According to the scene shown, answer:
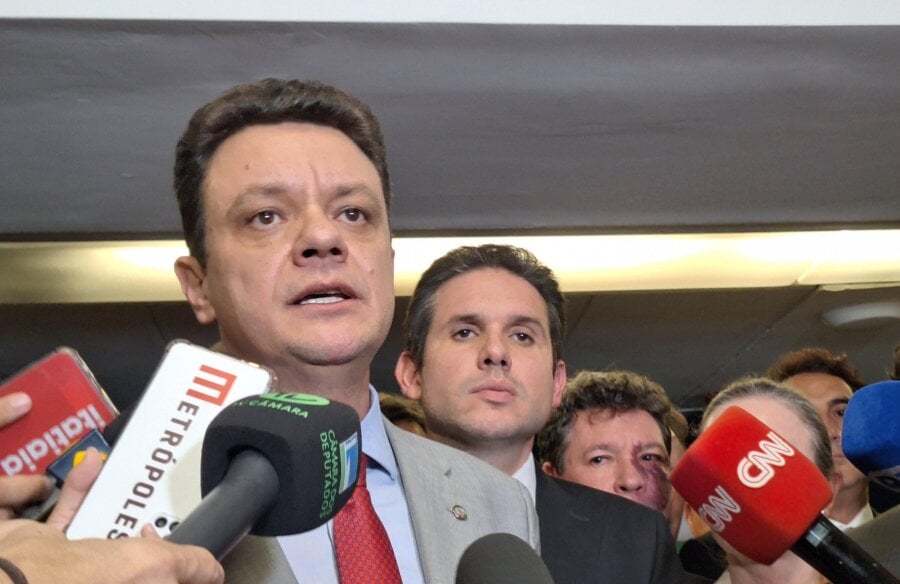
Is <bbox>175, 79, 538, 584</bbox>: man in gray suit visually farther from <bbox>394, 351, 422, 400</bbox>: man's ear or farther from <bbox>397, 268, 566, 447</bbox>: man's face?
<bbox>394, 351, 422, 400</bbox>: man's ear

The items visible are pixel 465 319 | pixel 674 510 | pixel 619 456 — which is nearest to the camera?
pixel 465 319

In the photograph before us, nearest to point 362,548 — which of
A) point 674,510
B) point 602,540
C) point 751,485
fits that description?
point 751,485

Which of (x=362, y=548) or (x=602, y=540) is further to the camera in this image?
(x=602, y=540)

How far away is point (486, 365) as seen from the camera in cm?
196

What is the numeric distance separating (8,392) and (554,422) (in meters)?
1.59

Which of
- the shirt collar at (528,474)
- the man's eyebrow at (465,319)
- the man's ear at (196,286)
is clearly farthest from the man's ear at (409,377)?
the man's ear at (196,286)

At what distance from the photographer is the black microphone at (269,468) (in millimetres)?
693

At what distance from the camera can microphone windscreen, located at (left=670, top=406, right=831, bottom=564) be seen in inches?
44.6

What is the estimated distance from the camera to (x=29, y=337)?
4191mm

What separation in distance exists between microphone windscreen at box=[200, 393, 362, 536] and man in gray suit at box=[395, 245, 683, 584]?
3.60 ft

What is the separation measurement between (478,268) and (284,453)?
55.3 inches

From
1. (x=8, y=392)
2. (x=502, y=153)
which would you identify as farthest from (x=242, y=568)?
(x=502, y=153)

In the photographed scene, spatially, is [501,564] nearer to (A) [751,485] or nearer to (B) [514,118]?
(A) [751,485]

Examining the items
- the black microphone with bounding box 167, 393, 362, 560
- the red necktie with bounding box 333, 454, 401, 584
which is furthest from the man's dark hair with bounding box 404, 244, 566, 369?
the black microphone with bounding box 167, 393, 362, 560
